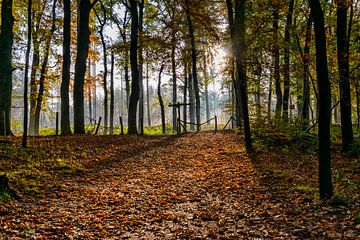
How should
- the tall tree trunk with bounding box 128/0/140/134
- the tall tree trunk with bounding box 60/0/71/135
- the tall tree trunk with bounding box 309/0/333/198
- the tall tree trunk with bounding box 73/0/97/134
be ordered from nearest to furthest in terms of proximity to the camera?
the tall tree trunk with bounding box 309/0/333/198 → the tall tree trunk with bounding box 60/0/71/135 → the tall tree trunk with bounding box 73/0/97/134 → the tall tree trunk with bounding box 128/0/140/134

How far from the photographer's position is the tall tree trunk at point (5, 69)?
34.1ft

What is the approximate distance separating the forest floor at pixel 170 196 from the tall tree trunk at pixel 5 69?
7.07ft

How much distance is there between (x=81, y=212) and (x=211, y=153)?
6504mm

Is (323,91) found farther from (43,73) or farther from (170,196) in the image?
(43,73)

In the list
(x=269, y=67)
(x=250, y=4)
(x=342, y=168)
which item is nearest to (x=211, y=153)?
(x=342, y=168)

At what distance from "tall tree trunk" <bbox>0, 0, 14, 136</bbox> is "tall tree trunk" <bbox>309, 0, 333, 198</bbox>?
10.5 m

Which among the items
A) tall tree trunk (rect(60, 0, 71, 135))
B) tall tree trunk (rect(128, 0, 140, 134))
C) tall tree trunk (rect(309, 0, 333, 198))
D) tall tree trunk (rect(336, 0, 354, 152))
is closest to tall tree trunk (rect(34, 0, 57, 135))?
tall tree trunk (rect(60, 0, 71, 135))

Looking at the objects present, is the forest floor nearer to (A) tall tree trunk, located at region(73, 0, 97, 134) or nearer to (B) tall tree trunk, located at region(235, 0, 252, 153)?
(B) tall tree trunk, located at region(235, 0, 252, 153)

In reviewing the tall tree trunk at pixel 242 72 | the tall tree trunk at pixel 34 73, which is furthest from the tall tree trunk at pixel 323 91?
the tall tree trunk at pixel 34 73

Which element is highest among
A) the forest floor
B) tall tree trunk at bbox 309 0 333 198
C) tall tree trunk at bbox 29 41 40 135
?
tall tree trunk at bbox 29 41 40 135

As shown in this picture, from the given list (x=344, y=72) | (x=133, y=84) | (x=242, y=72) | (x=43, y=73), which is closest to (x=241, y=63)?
(x=242, y=72)

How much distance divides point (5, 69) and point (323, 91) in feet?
35.8

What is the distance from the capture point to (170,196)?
5570 millimetres

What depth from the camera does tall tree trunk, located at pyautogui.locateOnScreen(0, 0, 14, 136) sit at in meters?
10.4
